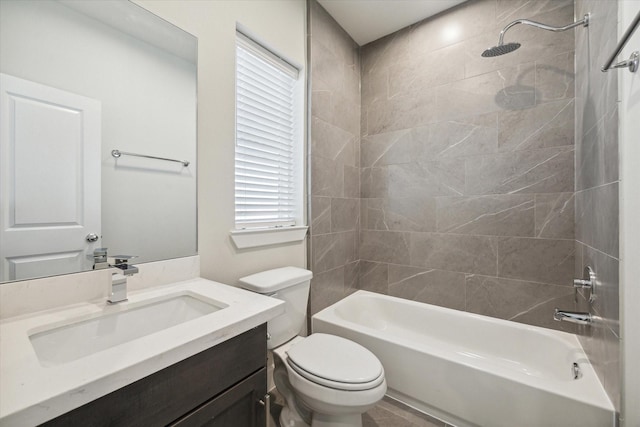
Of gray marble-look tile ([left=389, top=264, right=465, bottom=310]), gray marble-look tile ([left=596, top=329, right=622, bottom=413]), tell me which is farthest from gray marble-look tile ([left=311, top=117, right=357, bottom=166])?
gray marble-look tile ([left=596, top=329, right=622, bottom=413])

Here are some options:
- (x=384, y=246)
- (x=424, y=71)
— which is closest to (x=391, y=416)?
(x=384, y=246)

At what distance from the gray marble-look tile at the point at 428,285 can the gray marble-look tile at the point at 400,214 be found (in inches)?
13.8

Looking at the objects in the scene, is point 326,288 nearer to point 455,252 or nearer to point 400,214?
point 400,214

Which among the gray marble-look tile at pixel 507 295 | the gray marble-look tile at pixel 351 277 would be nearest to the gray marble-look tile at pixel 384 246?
the gray marble-look tile at pixel 351 277

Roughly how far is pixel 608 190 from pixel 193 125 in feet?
5.92

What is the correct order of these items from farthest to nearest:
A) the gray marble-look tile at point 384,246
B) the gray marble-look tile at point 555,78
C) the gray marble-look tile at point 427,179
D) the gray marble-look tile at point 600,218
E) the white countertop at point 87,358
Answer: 1. the gray marble-look tile at point 384,246
2. the gray marble-look tile at point 427,179
3. the gray marble-look tile at point 555,78
4. the gray marble-look tile at point 600,218
5. the white countertop at point 87,358

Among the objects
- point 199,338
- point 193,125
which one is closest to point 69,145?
point 193,125

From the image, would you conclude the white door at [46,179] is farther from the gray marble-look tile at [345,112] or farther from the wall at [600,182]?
the wall at [600,182]

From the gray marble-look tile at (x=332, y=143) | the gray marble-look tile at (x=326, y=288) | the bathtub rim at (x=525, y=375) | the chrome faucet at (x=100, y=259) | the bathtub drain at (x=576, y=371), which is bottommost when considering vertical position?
the bathtub drain at (x=576, y=371)

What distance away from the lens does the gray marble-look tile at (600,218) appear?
39.0 inches

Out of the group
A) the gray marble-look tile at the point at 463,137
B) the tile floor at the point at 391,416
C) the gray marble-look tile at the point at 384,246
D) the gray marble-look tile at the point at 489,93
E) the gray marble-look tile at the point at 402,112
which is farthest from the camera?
the gray marble-look tile at the point at 384,246

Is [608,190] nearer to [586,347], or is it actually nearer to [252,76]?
[586,347]

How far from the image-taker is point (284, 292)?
1450 mm

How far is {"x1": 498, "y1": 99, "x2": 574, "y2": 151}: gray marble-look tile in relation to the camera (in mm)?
1643
